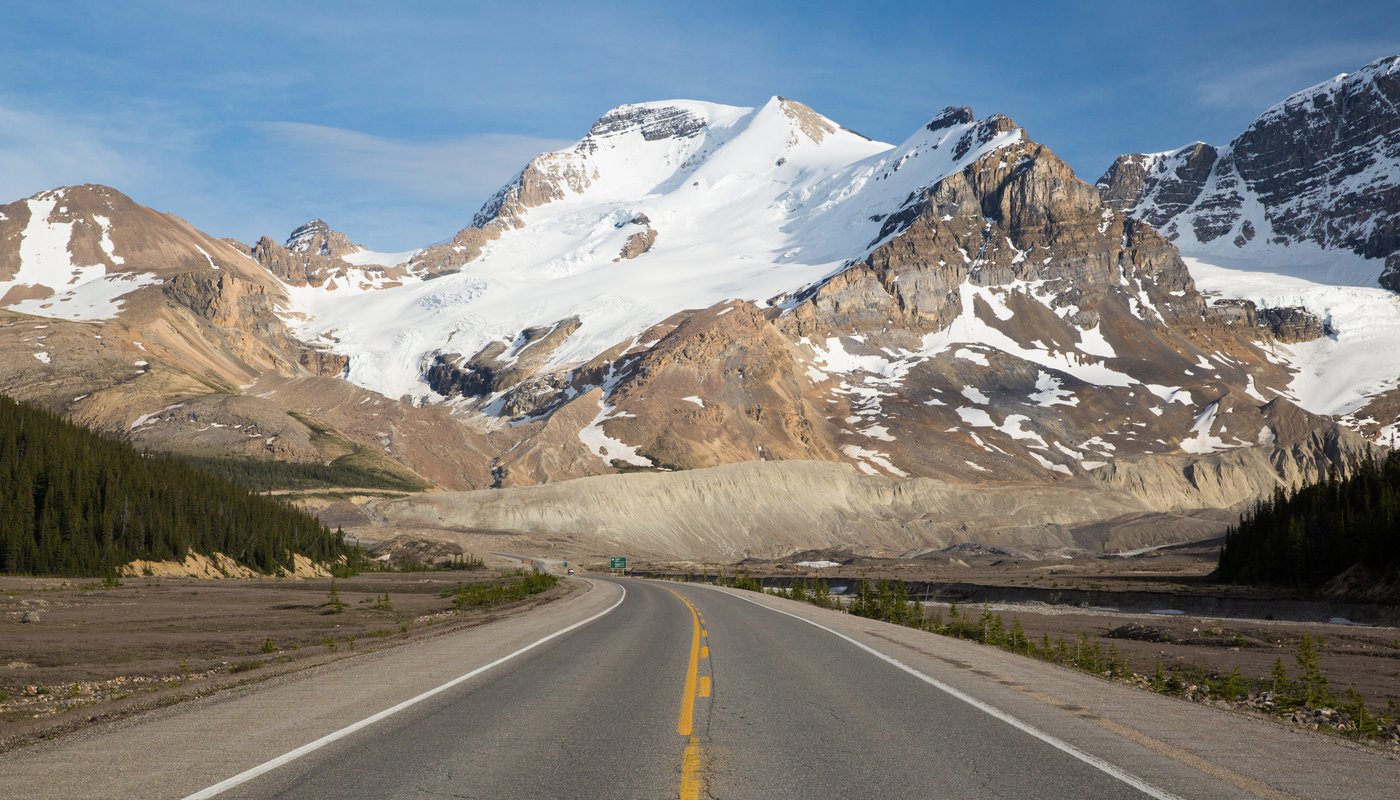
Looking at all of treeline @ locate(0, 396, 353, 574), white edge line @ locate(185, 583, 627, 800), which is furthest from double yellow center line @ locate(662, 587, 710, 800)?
treeline @ locate(0, 396, 353, 574)

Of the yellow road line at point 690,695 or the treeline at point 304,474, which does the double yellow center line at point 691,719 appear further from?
the treeline at point 304,474

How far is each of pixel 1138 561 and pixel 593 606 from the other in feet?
331

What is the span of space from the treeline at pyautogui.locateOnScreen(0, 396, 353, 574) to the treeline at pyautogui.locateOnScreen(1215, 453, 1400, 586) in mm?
72313

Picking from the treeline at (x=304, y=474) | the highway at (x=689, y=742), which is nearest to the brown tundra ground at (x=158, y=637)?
the highway at (x=689, y=742)

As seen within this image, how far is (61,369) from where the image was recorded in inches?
7835

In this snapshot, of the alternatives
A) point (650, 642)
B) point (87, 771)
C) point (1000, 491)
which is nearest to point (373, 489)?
point (1000, 491)

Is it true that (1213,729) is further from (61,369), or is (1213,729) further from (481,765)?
(61,369)

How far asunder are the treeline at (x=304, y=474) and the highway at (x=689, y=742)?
153255 mm

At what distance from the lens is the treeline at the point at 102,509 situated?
196 ft

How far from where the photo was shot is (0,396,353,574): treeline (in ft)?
196

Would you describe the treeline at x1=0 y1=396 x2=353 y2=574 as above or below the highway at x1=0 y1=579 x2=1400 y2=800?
above

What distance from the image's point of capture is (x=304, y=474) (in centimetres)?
17388

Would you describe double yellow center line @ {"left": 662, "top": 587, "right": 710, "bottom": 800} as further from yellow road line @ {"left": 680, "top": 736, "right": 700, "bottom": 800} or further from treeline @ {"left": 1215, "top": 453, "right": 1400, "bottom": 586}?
treeline @ {"left": 1215, "top": 453, "right": 1400, "bottom": 586}

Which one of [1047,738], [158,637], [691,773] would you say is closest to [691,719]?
[691,773]
